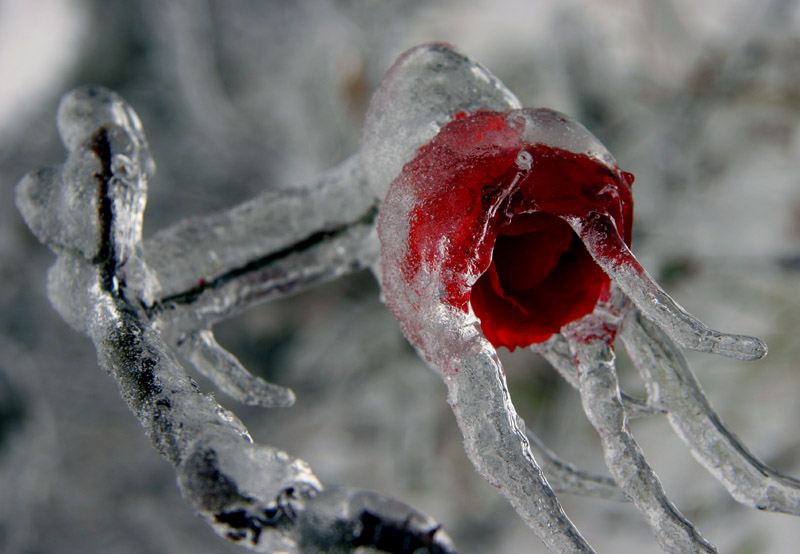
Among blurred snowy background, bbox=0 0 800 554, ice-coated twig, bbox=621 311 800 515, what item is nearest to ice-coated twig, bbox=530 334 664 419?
ice-coated twig, bbox=621 311 800 515

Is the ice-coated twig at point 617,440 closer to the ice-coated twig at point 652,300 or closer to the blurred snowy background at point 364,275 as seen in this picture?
the ice-coated twig at point 652,300

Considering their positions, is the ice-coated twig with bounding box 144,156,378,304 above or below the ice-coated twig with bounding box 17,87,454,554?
above

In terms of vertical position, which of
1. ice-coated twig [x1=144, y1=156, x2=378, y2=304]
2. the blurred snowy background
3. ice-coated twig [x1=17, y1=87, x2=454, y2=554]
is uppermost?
the blurred snowy background

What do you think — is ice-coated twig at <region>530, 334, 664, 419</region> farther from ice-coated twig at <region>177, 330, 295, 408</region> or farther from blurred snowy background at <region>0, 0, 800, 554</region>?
blurred snowy background at <region>0, 0, 800, 554</region>

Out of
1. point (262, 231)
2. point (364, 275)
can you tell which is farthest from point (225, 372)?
point (364, 275)

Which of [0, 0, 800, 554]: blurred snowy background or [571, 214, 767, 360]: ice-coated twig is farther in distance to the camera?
[0, 0, 800, 554]: blurred snowy background

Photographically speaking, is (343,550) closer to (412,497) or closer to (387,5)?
(412,497)
